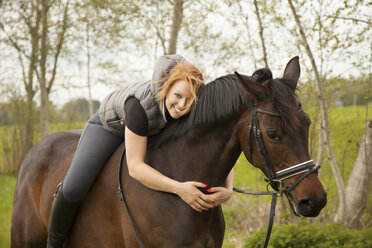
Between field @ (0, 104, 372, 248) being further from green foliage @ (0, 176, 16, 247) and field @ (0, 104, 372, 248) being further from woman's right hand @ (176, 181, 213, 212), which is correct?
woman's right hand @ (176, 181, 213, 212)

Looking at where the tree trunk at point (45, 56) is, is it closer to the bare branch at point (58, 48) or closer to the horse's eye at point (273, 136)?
the bare branch at point (58, 48)

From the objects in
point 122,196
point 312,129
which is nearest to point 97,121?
point 122,196

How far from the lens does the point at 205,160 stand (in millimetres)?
2248

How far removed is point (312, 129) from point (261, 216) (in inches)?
73.0

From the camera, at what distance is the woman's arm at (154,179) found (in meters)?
2.15

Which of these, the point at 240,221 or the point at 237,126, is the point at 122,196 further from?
the point at 240,221

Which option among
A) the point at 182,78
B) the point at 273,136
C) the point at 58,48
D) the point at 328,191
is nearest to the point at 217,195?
the point at 273,136

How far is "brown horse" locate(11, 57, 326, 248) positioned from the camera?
1.97 meters

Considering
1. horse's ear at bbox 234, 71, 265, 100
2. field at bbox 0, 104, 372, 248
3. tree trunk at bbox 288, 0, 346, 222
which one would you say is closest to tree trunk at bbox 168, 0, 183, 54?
field at bbox 0, 104, 372, 248

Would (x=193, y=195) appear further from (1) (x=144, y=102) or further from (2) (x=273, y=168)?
(1) (x=144, y=102)

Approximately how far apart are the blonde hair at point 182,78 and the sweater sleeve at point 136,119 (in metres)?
0.14

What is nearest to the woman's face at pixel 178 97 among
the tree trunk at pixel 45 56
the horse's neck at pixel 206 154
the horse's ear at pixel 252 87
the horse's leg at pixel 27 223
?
the horse's neck at pixel 206 154

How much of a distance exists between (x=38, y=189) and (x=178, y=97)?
1.99 metres

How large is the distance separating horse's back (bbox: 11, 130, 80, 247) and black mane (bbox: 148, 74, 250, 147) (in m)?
1.42
